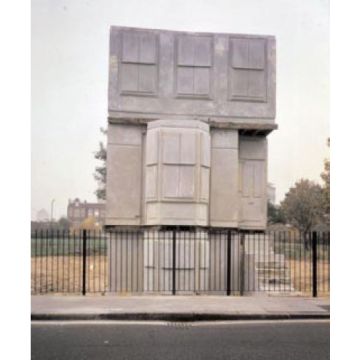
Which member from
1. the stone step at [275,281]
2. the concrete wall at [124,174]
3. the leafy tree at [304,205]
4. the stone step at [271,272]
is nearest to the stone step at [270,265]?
the stone step at [271,272]

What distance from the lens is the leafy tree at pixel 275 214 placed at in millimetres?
28487

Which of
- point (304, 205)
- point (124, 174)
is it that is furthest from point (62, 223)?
point (304, 205)

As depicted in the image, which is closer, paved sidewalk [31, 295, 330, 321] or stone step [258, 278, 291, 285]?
paved sidewalk [31, 295, 330, 321]

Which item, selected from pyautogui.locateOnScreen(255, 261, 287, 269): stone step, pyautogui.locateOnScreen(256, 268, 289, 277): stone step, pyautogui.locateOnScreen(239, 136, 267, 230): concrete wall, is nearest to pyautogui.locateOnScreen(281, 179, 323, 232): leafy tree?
pyautogui.locateOnScreen(239, 136, 267, 230): concrete wall

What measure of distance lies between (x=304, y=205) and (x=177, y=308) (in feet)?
59.3

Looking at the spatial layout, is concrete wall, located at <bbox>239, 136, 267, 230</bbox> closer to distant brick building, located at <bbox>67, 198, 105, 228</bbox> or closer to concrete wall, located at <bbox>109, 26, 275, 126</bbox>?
concrete wall, located at <bbox>109, 26, 275, 126</bbox>

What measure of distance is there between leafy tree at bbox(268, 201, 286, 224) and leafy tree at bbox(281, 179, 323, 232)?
954mm

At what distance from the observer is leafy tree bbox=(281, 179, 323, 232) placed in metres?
25.0

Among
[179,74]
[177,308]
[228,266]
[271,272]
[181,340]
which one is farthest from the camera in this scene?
[179,74]

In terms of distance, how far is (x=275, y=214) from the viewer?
29.3m

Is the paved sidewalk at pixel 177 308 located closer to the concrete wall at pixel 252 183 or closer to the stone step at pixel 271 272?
the stone step at pixel 271 272

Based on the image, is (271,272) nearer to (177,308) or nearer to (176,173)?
(176,173)

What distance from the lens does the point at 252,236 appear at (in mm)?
13578
